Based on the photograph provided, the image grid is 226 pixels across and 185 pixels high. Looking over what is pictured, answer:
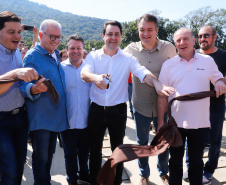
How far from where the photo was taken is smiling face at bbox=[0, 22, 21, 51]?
1896 millimetres

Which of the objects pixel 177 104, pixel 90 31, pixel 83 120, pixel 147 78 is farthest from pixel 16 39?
pixel 90 31

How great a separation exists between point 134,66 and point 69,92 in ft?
3.02

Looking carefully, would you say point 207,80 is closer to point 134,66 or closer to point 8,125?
point 134,66

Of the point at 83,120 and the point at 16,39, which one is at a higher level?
the point at 16,39

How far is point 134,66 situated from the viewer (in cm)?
240

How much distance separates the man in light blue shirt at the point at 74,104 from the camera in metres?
2.50

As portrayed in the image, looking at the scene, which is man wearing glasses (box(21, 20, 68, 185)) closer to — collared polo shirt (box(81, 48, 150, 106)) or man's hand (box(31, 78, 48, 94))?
man's hand (box(31, 78, 48, 94))

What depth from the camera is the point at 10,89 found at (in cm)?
198

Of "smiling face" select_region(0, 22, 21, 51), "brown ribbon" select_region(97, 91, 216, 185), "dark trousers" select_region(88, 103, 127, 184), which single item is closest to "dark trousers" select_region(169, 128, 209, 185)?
"brown ribbon" select_region(97, 91, 216, 185)

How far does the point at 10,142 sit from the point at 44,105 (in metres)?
0.50

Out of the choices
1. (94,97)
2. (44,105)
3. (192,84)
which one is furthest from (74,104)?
(192,84)

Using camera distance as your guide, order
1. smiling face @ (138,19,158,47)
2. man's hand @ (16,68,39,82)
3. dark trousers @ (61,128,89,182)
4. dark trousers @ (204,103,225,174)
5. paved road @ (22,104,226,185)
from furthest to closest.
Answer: paved road @ (22,104,226,185)
dark trousers @ (204,103,225,174)
dark trousers @ (61,128,89,182)
smiling face @ (138,19,158,47)
man's hand @ (16,68,39,82)

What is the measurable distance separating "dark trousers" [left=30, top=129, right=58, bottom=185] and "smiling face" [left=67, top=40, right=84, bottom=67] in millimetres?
986

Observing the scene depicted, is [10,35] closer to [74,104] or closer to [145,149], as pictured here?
[74,104]
